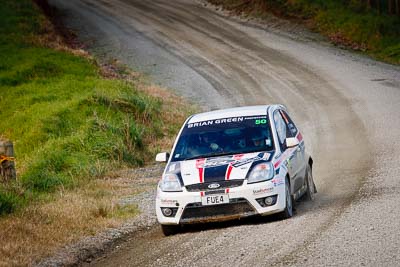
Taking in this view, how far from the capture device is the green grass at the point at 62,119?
67.6 feet

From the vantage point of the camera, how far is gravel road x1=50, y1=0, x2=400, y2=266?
36.6 ft

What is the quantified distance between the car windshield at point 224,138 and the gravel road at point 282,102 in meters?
1.14

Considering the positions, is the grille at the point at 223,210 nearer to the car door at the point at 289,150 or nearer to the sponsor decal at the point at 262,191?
the sponsor decal at the point at 262,191

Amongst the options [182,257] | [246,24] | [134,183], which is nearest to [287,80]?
[246,24]

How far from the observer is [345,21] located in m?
42.5

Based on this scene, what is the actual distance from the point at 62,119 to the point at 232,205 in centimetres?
1391

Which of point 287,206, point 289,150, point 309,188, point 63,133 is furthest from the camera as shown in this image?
point 63,133

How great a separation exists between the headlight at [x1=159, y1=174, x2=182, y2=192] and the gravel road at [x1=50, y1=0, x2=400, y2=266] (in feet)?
2.17

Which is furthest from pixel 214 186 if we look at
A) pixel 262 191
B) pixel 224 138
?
pixel 224 138

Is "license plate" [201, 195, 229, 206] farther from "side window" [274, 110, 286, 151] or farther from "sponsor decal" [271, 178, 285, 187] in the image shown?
"side window" [274, 110, 286, 151]

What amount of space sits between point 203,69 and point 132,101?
393 inches

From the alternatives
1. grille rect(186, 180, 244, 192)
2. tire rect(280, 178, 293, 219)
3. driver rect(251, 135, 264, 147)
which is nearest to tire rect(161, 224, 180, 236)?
grille rect(186, 180, 244, 192)

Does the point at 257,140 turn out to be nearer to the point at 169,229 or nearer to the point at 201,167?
the point at 201,167

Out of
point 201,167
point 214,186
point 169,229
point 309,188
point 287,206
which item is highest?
point 201,167
